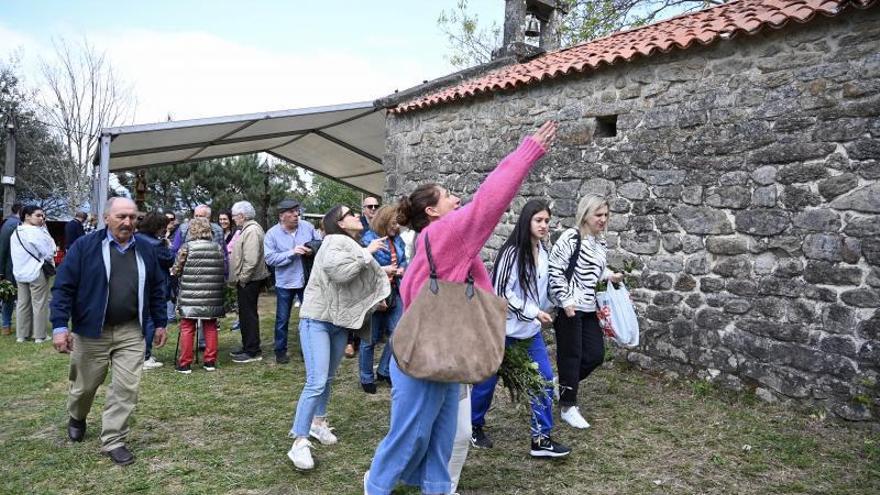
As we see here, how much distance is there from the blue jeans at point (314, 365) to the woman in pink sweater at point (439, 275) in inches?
41.7

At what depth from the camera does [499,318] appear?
2.48 meters

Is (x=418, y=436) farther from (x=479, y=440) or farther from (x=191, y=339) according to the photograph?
(x=191, y=339)

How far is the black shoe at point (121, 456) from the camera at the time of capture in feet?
12.0

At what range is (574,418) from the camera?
4289 mm

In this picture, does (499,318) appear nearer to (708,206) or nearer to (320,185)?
(708,206)

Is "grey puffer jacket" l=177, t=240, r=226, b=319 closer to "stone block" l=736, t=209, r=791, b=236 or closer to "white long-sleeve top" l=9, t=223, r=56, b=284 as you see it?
"white long-sleeve top" l=9, t=223, r=56, b=284

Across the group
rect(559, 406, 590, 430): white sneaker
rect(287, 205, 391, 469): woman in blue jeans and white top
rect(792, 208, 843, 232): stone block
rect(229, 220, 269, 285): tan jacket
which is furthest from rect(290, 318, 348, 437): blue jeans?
rect(792, 208, 843, 232): stone block

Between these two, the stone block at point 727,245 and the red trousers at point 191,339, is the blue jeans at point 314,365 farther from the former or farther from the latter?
the stone block at point 727,245

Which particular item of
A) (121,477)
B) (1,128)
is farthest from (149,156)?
(1,128)

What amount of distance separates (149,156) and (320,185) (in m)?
22.8

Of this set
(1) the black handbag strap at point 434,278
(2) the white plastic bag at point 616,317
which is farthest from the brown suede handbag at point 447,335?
(2) the white plastic bag at point 616,317

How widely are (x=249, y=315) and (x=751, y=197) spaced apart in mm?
4968

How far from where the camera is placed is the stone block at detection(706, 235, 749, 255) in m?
5.00

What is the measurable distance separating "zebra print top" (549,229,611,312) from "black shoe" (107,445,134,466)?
282 centimetres
